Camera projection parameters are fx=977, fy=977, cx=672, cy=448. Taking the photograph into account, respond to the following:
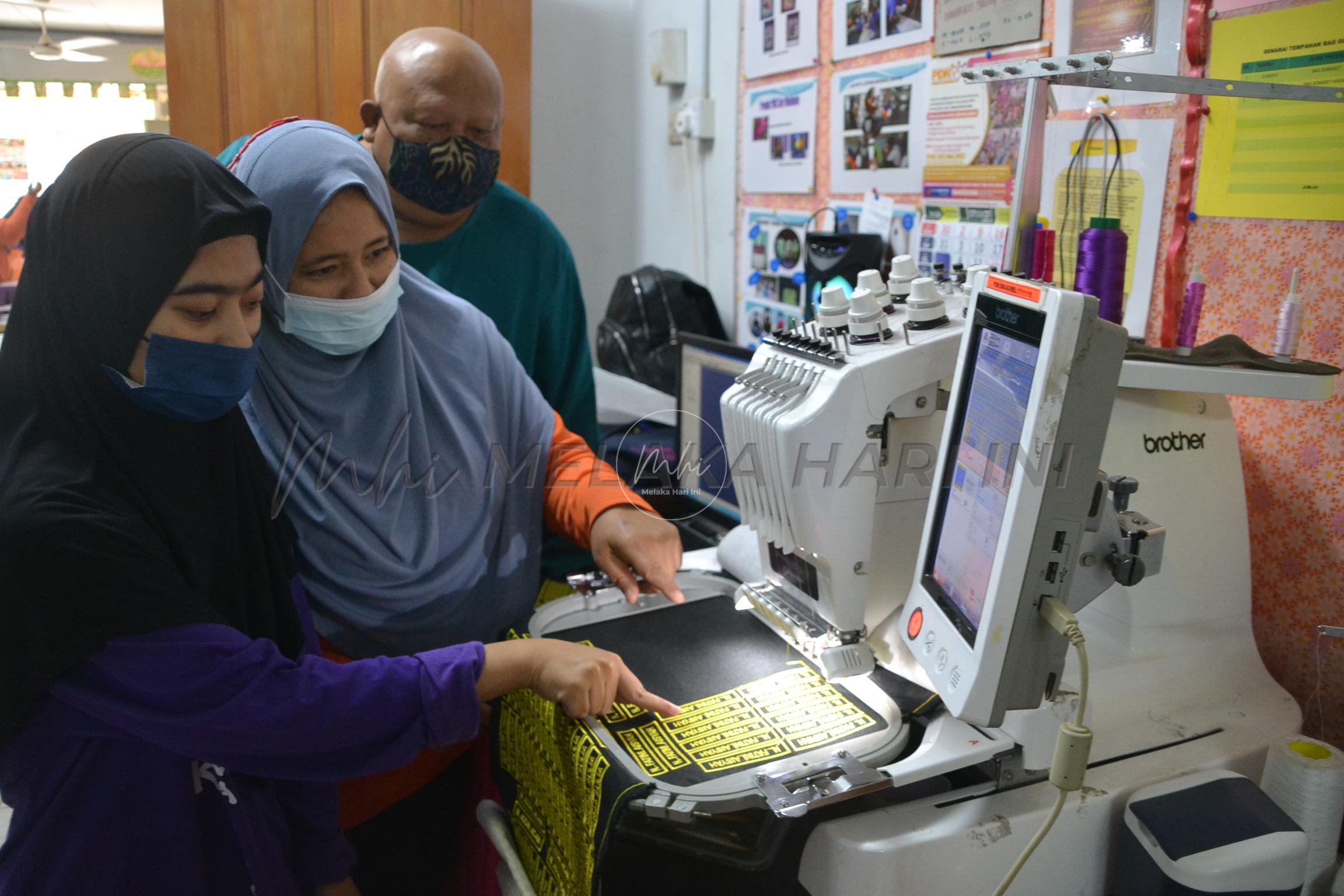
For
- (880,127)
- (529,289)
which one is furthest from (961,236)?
(529,289)

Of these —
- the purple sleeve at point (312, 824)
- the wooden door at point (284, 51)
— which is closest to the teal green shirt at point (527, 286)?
the purple sleeve at point (312, 824)

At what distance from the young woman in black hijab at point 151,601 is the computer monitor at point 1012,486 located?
29 cm

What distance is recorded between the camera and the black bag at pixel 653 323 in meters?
2.40

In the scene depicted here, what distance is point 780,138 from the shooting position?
2225 millimetres

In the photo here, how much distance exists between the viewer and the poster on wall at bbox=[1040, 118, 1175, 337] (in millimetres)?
1305

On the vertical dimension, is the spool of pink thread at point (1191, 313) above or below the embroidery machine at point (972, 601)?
above

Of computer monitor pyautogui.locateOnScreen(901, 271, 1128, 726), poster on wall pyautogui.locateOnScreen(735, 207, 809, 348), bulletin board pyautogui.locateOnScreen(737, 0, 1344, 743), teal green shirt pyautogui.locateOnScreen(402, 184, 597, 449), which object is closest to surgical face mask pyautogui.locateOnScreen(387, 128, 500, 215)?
teal green shirt pyautogui.locateOnScreen(402, 184, 597, 449)

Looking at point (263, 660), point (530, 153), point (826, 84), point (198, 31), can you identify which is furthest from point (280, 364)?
point (530, 153)

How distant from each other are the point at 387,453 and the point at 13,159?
200cm

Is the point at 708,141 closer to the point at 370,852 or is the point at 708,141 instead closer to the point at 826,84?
the point at 826,84

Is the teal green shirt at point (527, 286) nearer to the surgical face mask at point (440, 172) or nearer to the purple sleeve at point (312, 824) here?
the surgical face mask at point (440, 172)

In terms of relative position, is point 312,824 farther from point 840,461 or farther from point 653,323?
point 653,323

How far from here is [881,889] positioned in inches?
30.5

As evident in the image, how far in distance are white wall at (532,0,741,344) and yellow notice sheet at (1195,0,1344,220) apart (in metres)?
1.52
